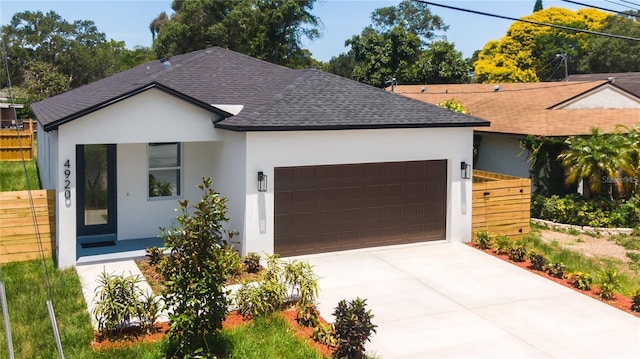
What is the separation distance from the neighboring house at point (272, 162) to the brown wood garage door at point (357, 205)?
2 centimetres

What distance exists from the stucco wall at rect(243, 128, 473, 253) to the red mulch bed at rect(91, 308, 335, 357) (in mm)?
3595

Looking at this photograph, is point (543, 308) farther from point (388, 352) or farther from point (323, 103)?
point (323, 103)

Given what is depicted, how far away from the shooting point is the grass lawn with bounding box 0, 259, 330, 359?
293 inches

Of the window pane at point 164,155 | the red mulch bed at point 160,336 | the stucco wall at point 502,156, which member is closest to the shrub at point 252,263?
the red mulch bed at point 160,336

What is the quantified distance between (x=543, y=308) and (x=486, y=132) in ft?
43.8

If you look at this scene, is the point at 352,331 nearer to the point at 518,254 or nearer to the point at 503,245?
the point at 518,254

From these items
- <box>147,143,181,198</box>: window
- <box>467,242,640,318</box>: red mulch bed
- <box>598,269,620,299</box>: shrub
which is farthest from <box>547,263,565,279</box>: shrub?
<box>147,143,181,198</box>: window

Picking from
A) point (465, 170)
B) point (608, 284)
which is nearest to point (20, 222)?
point (465, 170)

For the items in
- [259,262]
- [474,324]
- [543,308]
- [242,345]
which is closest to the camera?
[242,345]

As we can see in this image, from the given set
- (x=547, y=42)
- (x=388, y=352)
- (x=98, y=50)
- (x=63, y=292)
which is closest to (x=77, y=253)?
(x=63, y=292)

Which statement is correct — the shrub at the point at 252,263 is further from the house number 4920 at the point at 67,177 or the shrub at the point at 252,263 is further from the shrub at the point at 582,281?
the shrub at the point at 582,281

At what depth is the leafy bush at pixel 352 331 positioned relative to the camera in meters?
7.45

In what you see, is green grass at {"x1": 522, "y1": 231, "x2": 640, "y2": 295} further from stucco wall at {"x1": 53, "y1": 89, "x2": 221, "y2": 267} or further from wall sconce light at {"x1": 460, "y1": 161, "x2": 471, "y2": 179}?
stucco wall at {"x1": 53, "y1": 89, "x2": 221, "y2": 267}

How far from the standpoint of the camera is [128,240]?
13688 mm
